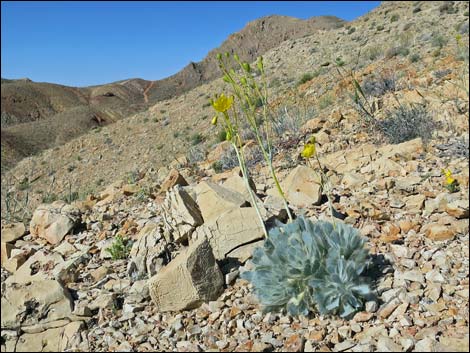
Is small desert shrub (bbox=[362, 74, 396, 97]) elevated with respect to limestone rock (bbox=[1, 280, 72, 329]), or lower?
elevated

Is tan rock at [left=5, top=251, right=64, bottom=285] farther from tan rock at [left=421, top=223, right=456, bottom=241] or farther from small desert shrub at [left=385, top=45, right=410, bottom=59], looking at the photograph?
small desert shrub at [left=385, top=45, right=410, bottom=59]

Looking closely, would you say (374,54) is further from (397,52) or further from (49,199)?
(49,199)

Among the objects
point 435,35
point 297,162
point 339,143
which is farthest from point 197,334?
point 435,35

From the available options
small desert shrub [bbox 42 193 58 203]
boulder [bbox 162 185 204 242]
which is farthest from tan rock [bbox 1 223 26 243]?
small desert shrub [bbox 42 193 58 203]

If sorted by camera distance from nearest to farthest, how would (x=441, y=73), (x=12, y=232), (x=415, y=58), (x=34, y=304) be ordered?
(x=34, y=304), (x=12, y=232), (x=441, y=73), (x=415, y=58)

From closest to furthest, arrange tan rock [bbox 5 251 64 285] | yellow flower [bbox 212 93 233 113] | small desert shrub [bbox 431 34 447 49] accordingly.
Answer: yellow flower [bbox 212 93 233 113], tan rock [bbox 5 251 64 285], small desert shrub [bbox 431 34 447 49]

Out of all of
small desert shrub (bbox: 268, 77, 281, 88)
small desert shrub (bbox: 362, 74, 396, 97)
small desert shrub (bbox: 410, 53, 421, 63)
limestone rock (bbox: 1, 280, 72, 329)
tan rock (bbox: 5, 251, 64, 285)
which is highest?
small desert shrub (bbox: 268, 77, 281, 88)

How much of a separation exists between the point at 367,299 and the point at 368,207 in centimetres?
104

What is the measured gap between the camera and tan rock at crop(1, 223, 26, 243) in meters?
4.62

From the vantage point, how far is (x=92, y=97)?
61.1 m

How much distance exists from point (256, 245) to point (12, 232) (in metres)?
3.05

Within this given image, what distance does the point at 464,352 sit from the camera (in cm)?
203

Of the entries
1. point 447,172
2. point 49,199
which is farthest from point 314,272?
point 49,199

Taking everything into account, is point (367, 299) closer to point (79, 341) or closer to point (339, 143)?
point (79, 341)
